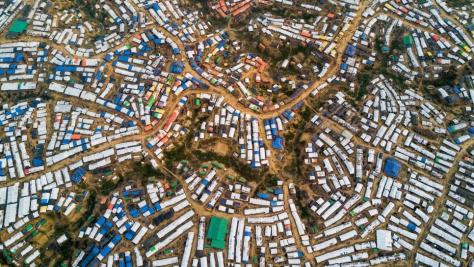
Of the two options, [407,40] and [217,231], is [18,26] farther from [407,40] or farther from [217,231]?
[407,40]

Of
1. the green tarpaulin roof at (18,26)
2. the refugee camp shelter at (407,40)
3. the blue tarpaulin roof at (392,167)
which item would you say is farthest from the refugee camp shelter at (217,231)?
the green tarpaulin roof at (18,26)

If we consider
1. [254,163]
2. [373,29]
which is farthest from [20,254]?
[373,29]

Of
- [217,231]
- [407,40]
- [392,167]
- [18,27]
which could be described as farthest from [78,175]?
[407,40]

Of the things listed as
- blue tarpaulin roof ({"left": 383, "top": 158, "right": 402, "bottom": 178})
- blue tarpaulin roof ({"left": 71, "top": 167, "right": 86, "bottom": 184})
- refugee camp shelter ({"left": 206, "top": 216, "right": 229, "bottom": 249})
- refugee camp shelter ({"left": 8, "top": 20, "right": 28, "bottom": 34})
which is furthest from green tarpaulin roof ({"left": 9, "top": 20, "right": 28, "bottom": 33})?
blue tarpaulin roof ({"left": 383, "top": 158, "right": 402, "bottom": 178})

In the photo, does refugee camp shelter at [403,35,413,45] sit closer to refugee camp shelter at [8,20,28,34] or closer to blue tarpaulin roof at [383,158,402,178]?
blue tarpaulin roof at [383,158,402,178]

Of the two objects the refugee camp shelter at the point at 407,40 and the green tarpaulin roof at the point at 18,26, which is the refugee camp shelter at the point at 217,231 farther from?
the green tarpaulin roof at the point at 18,26

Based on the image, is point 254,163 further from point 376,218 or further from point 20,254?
point 20,254

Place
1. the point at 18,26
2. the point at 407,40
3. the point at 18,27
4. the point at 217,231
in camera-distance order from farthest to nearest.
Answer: the point at 18,26 < the point at 18,27 < the point at 407,40 < the point at 217,231
